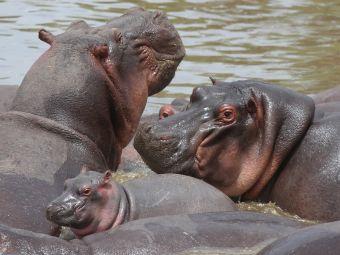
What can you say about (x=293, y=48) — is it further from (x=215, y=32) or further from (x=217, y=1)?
(x=217, y=1)

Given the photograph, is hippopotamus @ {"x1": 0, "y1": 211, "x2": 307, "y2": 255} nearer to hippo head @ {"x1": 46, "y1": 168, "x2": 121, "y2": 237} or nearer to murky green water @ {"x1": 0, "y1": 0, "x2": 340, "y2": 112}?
hippo head @ {"x1": 46, "y1": 168, "x2": 121, "y2": 237}

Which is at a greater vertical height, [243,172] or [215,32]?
[243,172]

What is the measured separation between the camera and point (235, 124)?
6.30 metres

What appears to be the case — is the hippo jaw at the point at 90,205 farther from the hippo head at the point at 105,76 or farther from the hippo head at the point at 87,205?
the hippo head at the point at 105,76

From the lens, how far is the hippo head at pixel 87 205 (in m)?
5.62

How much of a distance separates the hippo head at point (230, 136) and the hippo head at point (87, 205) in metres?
0.55

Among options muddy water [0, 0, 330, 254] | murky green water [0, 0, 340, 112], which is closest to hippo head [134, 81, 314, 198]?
muddy water [0, 0, 330, 254]

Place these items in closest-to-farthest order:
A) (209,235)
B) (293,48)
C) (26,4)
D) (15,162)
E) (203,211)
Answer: (209,235) → (203,211) → (15,162) → (293,48) → (26,4)

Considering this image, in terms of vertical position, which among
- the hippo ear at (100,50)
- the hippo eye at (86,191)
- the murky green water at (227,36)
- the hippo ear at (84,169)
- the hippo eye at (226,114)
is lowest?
the murky green water at (227,36)

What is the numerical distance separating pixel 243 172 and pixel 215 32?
24.1 ft

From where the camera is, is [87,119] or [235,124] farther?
[87,119]

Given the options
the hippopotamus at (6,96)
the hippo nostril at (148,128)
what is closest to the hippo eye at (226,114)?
the hippo nostril at (148,128)

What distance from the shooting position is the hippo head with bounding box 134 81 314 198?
6.26 metres

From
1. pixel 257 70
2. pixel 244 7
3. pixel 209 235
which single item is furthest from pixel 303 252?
pixel 244 7
